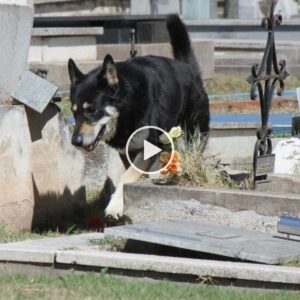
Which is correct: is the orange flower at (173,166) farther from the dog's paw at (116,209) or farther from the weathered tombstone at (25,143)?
the weathered tombstone at (25,143)

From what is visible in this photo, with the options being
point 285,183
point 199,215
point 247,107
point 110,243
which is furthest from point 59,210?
point 247,107

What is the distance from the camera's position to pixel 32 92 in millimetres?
8062

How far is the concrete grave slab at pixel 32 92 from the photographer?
803 cm

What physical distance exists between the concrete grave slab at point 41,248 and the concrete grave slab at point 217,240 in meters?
0.30

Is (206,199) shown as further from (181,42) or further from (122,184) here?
Answer: (181,42)

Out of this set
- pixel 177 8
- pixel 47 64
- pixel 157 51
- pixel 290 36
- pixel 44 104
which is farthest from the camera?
pixel 177 8

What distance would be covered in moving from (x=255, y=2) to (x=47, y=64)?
13271 mm

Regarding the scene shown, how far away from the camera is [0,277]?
6.27m

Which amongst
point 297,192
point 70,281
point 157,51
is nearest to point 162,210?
point 297,192

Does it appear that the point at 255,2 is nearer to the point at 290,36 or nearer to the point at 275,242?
the point at 290,36

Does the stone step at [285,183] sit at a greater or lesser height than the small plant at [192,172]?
lesser

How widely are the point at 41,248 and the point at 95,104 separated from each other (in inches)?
70.1

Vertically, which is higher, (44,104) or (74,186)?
(44,104)

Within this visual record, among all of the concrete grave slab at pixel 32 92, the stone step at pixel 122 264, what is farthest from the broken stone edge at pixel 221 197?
the concrete grave slab at pixel 32 92
